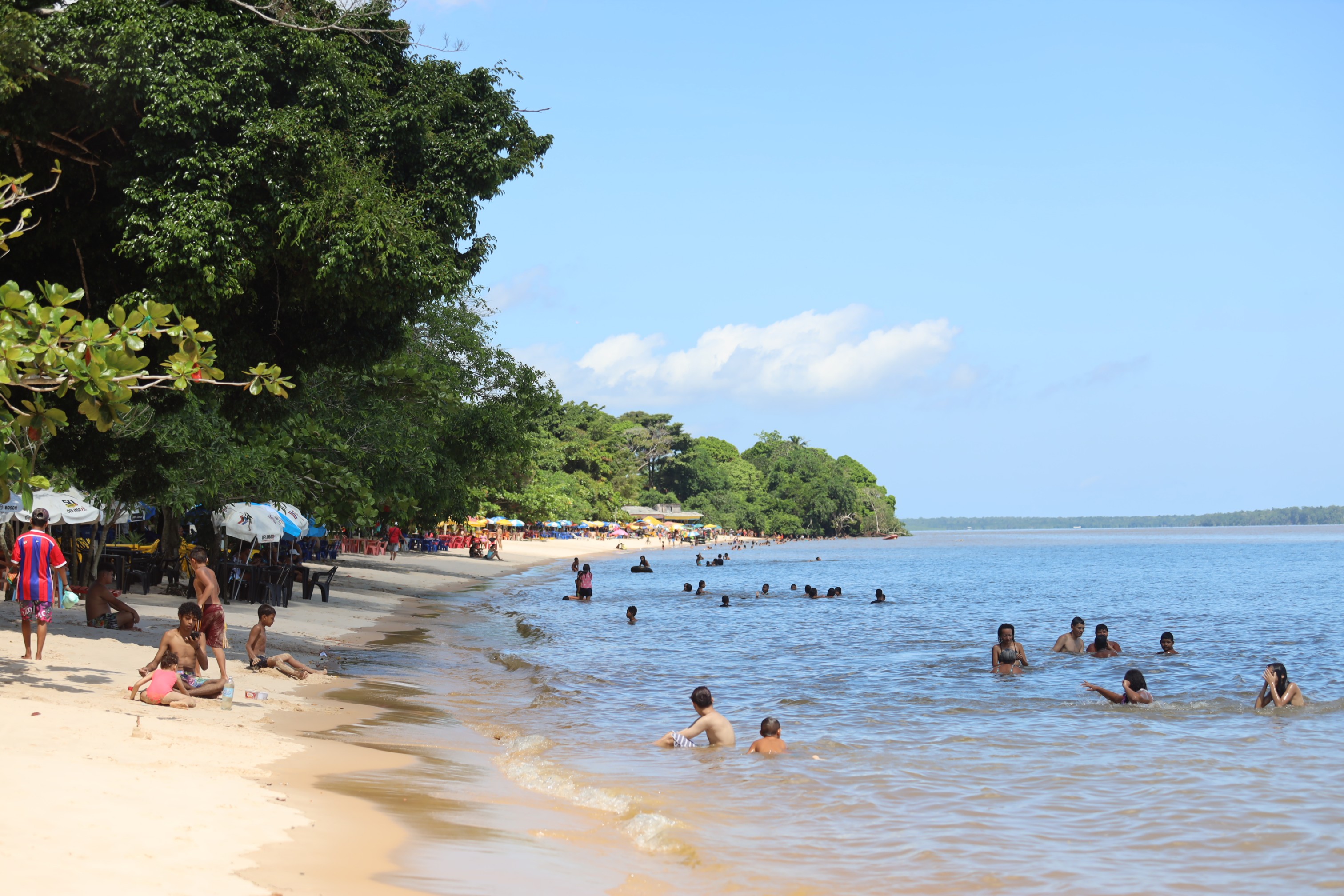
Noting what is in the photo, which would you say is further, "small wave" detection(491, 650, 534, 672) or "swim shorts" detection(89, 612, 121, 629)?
"small wave" detection(491, 650, 534, 672)

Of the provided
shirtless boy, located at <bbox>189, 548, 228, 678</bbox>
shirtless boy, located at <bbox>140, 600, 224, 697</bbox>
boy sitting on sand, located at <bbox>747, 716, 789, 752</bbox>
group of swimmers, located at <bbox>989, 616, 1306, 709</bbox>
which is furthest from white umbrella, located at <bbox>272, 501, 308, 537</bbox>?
boy sitting on sand, located at <bbox>747, 716, 789, 752</bbox>

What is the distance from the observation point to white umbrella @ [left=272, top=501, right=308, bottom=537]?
2441 centimetres

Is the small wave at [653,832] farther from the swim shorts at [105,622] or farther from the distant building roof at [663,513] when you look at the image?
the distant building roof at [663,513]

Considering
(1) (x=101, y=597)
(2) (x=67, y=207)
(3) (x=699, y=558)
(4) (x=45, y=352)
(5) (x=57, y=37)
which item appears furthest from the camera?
(3) (x=699, y=558)

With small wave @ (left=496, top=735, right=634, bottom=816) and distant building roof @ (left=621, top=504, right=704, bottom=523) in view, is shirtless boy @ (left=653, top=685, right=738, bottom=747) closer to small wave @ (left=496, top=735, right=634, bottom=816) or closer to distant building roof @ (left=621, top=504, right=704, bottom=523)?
small wave @ (left=496, top=735, right=634, bottom=816)

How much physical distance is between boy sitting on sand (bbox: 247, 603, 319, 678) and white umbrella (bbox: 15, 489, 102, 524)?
7254mm

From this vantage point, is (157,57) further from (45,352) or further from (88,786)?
(88,786)

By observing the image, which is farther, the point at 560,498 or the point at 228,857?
the point at 560,498

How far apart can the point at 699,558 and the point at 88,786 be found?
157ft

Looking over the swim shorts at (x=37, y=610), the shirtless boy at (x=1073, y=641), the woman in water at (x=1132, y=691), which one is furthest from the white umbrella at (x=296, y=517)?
the woman in water at (x=1132, y=691)

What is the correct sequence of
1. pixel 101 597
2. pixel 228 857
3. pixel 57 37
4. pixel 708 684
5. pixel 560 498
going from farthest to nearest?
1. pixel 560 498
2. pixel 708 684
3. pixel 101 597
4. pixel 57 37
5. pixel 228 857

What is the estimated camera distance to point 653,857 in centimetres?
714

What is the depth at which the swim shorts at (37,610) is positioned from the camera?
11.0 meters

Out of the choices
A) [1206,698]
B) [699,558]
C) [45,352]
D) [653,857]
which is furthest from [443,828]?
[699,558]
